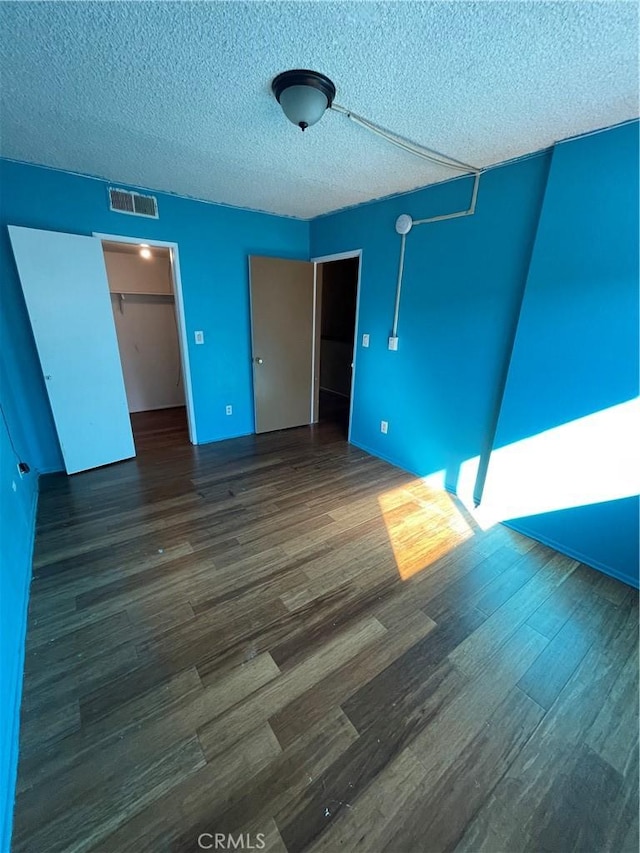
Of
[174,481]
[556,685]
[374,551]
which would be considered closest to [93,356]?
[174,481]

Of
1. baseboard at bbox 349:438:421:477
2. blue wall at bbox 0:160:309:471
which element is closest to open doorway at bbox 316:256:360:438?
baseboard at bbox 349:438:421:477

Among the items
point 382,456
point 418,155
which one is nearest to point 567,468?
point 382,456

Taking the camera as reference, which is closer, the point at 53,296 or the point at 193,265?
the point at 53,296

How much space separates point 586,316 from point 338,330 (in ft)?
13.8

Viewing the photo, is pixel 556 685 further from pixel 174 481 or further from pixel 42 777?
pixel 174 481

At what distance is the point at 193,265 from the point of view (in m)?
3.13

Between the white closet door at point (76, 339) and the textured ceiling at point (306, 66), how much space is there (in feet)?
1.99

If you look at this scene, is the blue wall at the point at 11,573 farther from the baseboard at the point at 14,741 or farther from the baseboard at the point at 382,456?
the baseboard at the point at 382,456

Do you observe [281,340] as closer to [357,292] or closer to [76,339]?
[357,292]

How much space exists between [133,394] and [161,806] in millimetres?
4559

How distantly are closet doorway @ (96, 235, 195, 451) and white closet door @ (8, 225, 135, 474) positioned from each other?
2.39 feet

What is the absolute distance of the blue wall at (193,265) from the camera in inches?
94.7

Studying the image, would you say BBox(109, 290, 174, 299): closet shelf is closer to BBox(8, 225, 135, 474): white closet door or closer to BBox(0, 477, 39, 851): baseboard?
BBox(8, 225, 135, 474): white closet door

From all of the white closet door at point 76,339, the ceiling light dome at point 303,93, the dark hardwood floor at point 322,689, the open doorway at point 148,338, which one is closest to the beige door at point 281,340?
the open doorway at point 148,338
